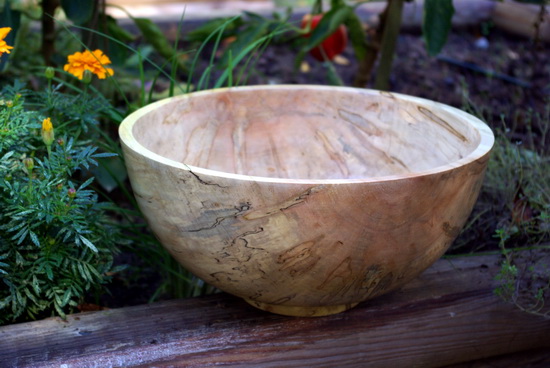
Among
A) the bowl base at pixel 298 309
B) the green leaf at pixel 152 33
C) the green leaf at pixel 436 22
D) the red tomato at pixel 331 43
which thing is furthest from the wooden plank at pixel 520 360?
the red tomato at pixel 331 43

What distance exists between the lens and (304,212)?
0.87 metres

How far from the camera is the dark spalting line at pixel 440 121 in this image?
120 centimetres

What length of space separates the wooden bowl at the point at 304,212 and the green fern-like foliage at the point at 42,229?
0.11 metres

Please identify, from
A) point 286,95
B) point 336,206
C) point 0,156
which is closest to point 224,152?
point 286,95

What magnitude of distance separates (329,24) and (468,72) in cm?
142

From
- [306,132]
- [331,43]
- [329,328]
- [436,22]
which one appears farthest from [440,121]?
[331,43]

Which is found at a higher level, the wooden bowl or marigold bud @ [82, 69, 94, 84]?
marigold bud @ [82, 69, 94, 84]

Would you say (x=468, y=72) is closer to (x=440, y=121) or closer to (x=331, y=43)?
(x=331, y=43)

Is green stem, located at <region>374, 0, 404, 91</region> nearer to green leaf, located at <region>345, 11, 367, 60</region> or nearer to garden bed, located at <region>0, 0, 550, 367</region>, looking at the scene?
green leaf, located at <region>345, 11, 367, 60</region>

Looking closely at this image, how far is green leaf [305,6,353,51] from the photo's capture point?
71.7 inches

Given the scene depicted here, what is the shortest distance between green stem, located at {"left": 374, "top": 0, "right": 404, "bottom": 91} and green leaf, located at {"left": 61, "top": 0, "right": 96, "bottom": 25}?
89cm

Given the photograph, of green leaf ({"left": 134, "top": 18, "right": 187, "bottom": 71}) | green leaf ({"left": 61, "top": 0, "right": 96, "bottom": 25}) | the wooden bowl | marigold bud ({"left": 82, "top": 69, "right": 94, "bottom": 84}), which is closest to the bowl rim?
the wooden bowl

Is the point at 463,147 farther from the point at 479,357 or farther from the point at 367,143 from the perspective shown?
the point at 479,357

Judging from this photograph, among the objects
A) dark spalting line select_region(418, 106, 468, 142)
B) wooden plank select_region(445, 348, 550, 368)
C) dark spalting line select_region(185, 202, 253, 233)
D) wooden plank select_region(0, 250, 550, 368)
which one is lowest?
wooden plank select_region(445, 348, 550, 368)
